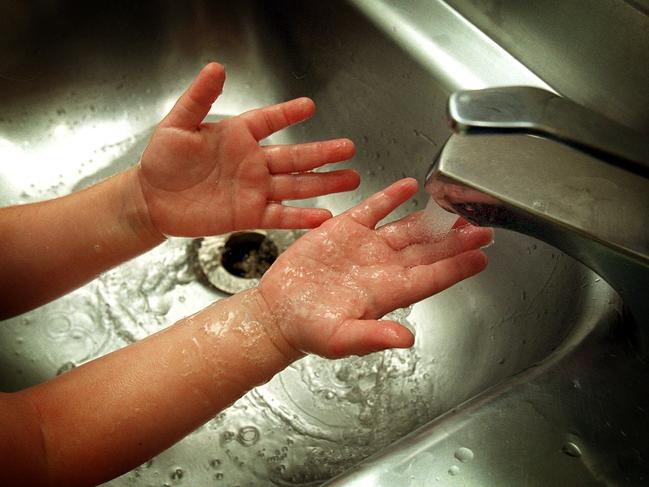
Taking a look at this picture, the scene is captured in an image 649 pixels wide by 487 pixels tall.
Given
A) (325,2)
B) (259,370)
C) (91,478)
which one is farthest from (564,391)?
(325,2)

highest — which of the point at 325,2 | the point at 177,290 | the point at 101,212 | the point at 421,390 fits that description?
the point at 325,2

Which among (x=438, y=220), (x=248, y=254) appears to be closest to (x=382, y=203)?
(x=438, y=220)

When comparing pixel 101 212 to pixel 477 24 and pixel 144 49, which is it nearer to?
pixel 144 49

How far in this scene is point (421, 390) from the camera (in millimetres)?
651

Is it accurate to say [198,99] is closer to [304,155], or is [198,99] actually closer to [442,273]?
[304,155]

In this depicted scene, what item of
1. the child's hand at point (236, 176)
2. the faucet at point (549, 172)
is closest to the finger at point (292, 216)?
the child's hand at point (236, 176)

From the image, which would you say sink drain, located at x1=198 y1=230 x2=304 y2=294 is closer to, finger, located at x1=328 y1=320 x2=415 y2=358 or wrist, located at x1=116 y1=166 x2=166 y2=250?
wrist, located at x1=116 y1=166 x2=166 y2=250

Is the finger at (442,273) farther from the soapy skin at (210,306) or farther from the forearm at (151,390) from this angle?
the forearm at (151,390)

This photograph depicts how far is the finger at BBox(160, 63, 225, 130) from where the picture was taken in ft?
1.72

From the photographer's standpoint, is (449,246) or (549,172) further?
(449,246)

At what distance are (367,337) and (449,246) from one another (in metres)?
0.12

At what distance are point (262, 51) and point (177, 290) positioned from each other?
0.33 meters

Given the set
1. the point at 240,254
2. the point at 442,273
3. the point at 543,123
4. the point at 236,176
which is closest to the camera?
the point at 543,123

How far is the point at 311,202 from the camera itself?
0.79 metres
